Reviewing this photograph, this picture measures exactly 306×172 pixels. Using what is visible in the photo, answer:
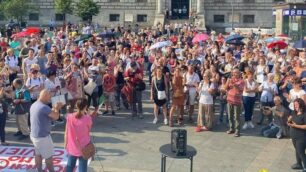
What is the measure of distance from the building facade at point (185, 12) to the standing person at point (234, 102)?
3808cm

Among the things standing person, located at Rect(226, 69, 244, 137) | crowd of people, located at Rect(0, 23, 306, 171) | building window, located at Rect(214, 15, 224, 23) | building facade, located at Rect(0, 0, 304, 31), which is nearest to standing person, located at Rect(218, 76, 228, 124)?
crowd of people, located at Rect(0, 23, 306, 171)

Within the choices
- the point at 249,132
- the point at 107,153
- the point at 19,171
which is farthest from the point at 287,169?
the point at 19,171

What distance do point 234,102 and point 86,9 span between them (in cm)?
3690

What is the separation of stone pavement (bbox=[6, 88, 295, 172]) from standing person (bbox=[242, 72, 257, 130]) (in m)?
0.38

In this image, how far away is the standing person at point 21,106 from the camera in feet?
44.0

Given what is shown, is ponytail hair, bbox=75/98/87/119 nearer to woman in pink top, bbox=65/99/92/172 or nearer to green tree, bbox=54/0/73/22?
woman in pink top, bbox=65/99/92/172

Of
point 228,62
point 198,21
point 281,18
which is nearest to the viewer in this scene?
point 228,62

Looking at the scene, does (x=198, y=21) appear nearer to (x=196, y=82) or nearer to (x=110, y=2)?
(x=110, y=2)

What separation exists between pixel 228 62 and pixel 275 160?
6.75m

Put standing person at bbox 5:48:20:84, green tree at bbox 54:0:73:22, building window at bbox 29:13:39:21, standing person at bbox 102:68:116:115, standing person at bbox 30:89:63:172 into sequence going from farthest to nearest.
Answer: building window at bbox 29:13:39:21, green tree at bbox 54:0:73:22, standing person at bbox 5:48:20:84, standing person at bbox 102:68:116:115, standing person at bbox 30:89:63:172

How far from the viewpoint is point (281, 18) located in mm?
35906

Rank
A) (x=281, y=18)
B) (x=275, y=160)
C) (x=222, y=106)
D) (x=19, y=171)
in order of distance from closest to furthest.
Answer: (x=19, y=171) < (x=275, y=160) < (x=222, y=106) < (x=281, y=18)

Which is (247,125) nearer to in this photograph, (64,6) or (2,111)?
(2,111)

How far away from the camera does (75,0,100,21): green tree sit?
49.1 metres
